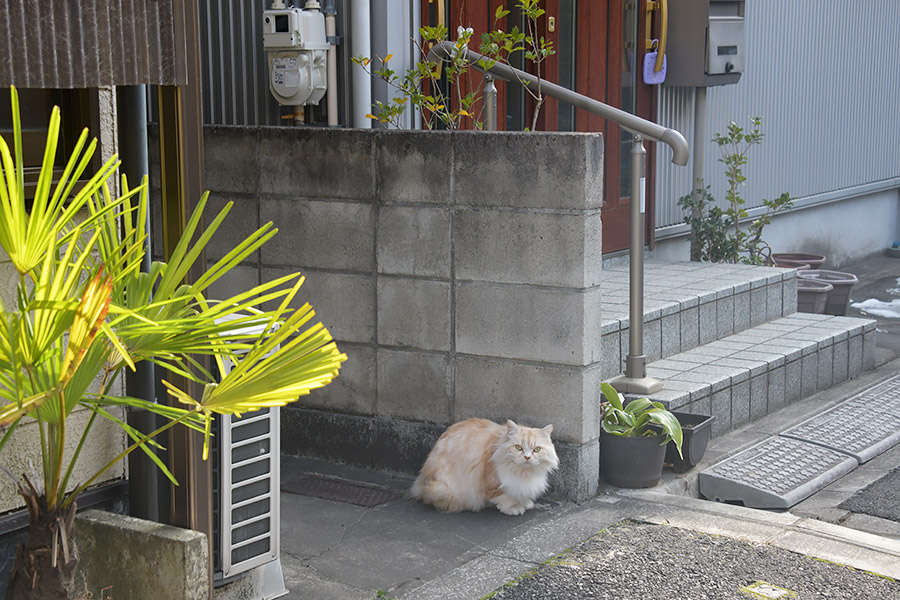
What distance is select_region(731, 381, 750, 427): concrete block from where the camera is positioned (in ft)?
20.4

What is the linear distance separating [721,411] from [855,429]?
894 mm

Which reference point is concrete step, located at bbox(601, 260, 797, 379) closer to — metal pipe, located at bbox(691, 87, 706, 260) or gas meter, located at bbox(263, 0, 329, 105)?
metal pipe, located at bbox(691, 87, 706, 260)

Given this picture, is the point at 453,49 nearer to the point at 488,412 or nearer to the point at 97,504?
the point at 488,412

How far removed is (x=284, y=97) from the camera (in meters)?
6.07

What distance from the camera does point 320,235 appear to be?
551 cm

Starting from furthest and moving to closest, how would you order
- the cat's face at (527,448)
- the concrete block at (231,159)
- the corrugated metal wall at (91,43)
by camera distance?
the concrete block at (231,159), the cat's face at (527,448), the corrugated metal wall at (91,43)

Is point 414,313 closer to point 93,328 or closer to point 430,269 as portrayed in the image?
point 430,269

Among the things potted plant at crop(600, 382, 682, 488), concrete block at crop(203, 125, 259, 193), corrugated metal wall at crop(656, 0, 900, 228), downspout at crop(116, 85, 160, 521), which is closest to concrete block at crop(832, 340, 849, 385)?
corrugated metal wall at crop(656, 0, 900, 228)

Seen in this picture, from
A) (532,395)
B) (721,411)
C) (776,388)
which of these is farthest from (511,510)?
(776,388)

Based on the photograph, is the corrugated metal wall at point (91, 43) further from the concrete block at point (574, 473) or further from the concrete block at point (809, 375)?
the concrete block at point (809, 375)

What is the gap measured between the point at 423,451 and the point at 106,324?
3039mm

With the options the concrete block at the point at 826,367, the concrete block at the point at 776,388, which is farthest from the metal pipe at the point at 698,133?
the concrete block at the point at 776,388

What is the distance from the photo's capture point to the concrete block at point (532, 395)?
16.3 feet

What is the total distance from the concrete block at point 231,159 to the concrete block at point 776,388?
326cm
